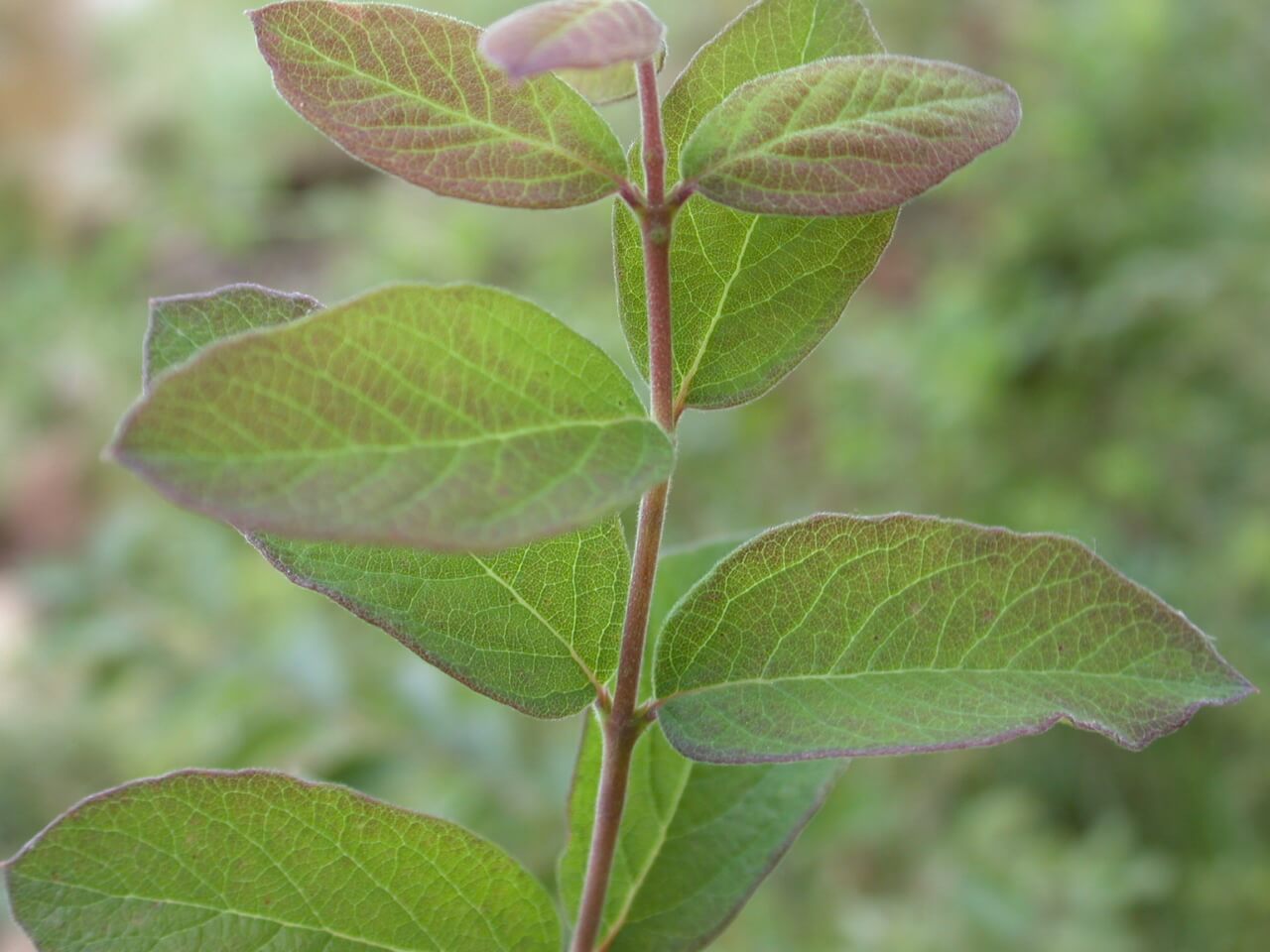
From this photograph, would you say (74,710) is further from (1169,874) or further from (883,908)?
(1169,874)

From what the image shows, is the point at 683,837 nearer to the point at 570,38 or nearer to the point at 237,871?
the point at 237,871

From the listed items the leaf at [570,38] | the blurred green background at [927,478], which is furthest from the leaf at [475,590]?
the blurred green background at [927,478]

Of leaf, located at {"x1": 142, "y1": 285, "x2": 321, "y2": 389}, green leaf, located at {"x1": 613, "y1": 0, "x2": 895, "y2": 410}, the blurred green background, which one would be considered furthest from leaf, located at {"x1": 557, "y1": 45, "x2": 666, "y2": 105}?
the blurred green background

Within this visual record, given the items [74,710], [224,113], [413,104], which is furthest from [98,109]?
[413,104]

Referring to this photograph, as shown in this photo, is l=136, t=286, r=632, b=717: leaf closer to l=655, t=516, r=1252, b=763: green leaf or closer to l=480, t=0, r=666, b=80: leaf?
l=655, t=516, r=1252, b=763: green leaf

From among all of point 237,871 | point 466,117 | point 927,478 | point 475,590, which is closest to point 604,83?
point 466,117

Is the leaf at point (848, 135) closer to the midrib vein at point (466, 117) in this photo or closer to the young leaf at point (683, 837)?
the midrib vein at point (466, 117)
